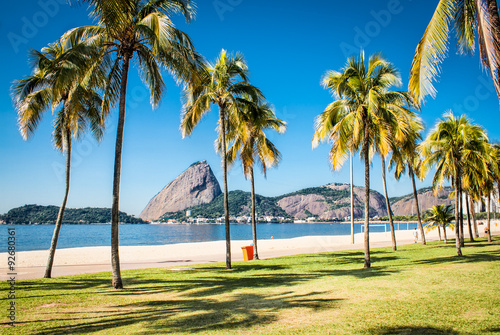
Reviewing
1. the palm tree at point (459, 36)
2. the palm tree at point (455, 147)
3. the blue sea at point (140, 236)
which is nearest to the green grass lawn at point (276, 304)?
the palm tree at point (459, 36)

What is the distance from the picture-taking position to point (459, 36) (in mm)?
7090

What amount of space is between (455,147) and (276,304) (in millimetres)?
13599

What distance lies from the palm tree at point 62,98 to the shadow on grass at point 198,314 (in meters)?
5.97

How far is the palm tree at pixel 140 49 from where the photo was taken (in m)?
9.48

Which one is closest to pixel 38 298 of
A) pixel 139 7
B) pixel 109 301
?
pixel 109 301

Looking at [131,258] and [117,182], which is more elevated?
[117,182]

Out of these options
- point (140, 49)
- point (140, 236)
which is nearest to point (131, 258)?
point (140, 49)

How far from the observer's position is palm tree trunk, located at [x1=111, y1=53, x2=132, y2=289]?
31.7 ft

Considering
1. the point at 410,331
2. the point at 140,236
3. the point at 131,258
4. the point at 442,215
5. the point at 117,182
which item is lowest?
the point at 140,236

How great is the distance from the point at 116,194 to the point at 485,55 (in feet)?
30.5

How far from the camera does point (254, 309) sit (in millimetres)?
6570

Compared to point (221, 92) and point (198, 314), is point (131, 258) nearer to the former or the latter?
point (221, 92)

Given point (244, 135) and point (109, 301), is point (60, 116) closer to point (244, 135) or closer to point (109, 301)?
point (244, 135)

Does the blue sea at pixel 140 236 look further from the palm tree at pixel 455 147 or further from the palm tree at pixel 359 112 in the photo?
the palm tree at pixel 359 112
